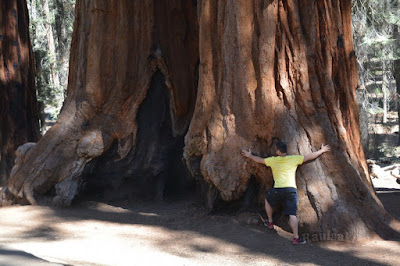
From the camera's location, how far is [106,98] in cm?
928

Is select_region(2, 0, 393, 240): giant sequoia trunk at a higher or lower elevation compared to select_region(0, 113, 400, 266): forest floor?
higher

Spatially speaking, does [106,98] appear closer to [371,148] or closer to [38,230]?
[38,230]

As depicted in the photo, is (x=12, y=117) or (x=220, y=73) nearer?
(x=220, y=73)

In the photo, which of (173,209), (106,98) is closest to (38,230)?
(173,209)

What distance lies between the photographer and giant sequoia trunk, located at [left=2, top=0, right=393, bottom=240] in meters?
7.10

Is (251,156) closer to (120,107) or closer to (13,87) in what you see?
(120,107)

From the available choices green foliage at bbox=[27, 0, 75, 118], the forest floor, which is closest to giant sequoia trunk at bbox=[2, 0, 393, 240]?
the forest floor

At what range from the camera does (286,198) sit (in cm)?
669

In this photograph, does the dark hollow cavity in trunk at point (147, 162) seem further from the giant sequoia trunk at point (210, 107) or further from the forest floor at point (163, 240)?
the forest floor at point (163, 240)

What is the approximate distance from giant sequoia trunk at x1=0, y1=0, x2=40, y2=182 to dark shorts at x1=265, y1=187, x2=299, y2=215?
788 centimetres

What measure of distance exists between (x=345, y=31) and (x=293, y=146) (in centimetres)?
223

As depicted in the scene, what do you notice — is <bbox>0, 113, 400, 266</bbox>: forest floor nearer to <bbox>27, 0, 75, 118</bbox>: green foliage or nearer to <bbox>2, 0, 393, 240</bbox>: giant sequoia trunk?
<bbox>2, 0, 393, 240</bbox>: giant sequoia trunk

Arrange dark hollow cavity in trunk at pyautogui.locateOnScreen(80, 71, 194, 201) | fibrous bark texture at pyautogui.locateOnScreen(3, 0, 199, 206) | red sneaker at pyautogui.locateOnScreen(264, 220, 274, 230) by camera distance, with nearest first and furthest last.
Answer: red sneaker at pyautogui.locateOnScreen(264, 220, 274, 230)
fibrous bark texture at pyautogui.locateOnScreen(3, 0, 199, 206)
dark hollow cavity in trunk at pyautogui.locateOnScreen(80, 71, 194, 201)

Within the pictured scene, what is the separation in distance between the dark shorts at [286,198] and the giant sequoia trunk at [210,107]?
233 mm
